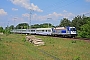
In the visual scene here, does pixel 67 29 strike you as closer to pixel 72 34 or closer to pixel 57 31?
pixel 72 34

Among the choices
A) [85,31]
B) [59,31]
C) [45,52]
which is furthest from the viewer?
[59,31]

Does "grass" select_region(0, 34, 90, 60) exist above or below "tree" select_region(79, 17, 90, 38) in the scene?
below

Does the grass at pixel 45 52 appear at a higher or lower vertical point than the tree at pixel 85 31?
lower

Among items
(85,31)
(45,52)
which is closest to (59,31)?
(85,31)

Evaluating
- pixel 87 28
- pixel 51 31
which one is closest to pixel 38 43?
pixel 87 28

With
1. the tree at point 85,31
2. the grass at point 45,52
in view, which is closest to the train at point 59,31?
the tree at point 85,31

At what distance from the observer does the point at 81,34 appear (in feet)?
154

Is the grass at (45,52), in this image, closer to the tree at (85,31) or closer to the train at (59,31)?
the train at (59,31)

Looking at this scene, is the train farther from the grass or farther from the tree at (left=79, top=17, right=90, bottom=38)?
the grass

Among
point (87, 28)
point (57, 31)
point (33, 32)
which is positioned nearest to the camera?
point (87, 28)

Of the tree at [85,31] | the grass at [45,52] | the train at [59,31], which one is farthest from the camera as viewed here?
the tree at [85,31]

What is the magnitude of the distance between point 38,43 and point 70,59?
37.0 ft

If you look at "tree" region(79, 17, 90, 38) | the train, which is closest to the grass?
the train

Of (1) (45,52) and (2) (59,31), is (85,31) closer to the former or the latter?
(2) (59,31)
